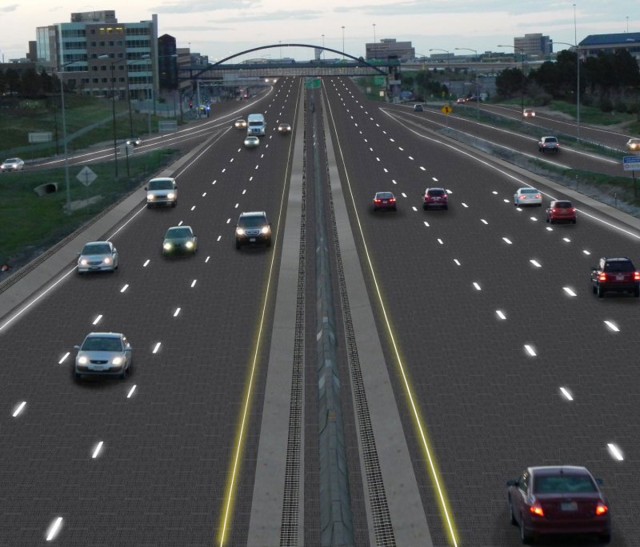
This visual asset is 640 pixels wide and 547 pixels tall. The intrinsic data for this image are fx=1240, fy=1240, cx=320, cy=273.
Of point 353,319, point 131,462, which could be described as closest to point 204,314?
point 353,319

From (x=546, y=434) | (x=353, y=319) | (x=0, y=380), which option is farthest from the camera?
(x=353, y=319)

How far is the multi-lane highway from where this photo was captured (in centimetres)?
2334

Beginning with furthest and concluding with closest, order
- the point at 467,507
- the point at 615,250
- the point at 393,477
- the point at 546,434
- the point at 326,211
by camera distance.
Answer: the point at 326,211 < the point at 615,250 < the point at 546,434 < the point at 393,477 < the point at 467,507

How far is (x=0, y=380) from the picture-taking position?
34188mm

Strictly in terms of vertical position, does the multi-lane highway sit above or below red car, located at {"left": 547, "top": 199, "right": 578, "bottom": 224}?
below

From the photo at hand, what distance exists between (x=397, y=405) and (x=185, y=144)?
323 ft

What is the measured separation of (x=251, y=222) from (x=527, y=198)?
Result: 64.8 ft

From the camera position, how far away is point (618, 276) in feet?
142

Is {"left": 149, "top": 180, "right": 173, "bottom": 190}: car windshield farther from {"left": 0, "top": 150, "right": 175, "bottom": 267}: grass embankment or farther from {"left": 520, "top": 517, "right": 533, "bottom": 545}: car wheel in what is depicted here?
{"left": 520, "top": 517, "right": 533, "bottom": 545}: car wheel

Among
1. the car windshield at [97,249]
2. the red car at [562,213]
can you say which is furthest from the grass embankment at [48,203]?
the red car at [562,213]

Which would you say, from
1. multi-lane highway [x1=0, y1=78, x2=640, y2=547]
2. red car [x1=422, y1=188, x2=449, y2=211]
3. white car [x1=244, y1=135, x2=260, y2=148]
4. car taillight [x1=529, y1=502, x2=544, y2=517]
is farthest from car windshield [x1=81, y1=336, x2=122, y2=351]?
white car [x1=244, y1=135, x2=260, y2=148]

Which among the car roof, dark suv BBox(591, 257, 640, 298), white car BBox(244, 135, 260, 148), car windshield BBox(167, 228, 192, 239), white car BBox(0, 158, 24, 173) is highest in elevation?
white car BBox(244, 135, 260, 148)

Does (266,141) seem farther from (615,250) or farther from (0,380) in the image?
(0,380)

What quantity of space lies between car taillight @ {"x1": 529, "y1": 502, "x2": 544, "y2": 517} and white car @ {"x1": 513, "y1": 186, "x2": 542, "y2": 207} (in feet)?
168
